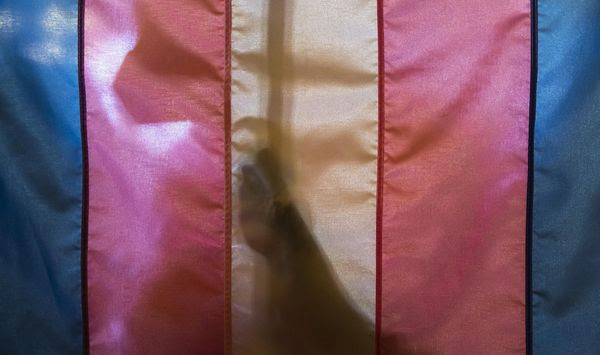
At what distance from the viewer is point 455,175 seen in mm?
1093

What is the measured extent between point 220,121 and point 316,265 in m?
0.32

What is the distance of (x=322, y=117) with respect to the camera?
110 centimetres

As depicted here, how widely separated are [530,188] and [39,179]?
90cm

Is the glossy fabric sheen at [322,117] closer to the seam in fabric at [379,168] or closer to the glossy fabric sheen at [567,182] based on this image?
the seam in fabric at [379,168]

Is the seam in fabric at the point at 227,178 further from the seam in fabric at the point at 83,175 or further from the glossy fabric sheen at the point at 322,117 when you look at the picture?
the seam in fabric at the point at 83,175

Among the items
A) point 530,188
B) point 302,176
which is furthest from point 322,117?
point 530,188

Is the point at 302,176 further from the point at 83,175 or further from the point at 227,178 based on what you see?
the point at 83,175

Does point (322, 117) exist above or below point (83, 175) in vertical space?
above

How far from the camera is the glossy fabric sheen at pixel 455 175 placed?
3.52 ft

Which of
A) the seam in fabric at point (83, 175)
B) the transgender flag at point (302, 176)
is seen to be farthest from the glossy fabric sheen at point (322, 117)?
the seam in fabric at point (83, 175)

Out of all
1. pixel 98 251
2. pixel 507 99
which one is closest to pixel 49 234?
pixel 98 251

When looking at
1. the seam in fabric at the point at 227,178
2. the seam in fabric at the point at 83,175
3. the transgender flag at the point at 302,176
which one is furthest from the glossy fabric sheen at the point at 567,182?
the seam in fabric at the point at 83,175

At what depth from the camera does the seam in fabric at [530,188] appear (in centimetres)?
106

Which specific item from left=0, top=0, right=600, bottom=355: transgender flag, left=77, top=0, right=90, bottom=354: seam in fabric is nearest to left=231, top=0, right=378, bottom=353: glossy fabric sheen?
left=0, top=0, right=600, bottom=355: transgender flag
